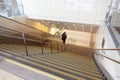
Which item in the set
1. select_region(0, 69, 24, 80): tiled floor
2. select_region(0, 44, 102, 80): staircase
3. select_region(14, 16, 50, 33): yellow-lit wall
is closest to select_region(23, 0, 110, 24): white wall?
select_region(14, 16, 50, 33): yellow-lit wall

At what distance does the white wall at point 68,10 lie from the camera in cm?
690

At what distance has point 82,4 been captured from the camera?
7207mm

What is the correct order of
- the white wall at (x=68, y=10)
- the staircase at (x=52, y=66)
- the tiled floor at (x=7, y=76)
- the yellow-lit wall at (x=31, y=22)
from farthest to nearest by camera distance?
the yellow-lit wall at (x=31, y=22) → the white wall at (x=68, y=10) → the staircase at (x=52, y=66) → the tiled floor at (x=7, y=76)

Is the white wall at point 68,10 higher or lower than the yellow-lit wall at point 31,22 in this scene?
higher

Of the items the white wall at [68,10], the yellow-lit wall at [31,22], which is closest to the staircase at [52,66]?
the white wall at [68,10]

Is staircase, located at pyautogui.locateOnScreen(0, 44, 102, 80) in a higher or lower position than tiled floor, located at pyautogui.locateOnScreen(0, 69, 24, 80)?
lower

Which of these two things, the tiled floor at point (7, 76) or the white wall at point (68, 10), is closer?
the tiled floor at point (7, 76)

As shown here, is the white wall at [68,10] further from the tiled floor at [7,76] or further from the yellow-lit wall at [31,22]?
the tiled floor at [7,76]

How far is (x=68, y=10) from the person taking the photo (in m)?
7.64

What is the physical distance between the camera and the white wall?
6.90 meters

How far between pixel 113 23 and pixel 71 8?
2994mm

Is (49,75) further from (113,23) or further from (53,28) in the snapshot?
(53,28)

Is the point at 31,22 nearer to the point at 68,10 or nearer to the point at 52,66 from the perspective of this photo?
the point at 68,10

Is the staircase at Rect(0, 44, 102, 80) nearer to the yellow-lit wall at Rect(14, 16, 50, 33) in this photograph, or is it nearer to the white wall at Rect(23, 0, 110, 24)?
the white wall at Rect(23, 0, 110, 24)
